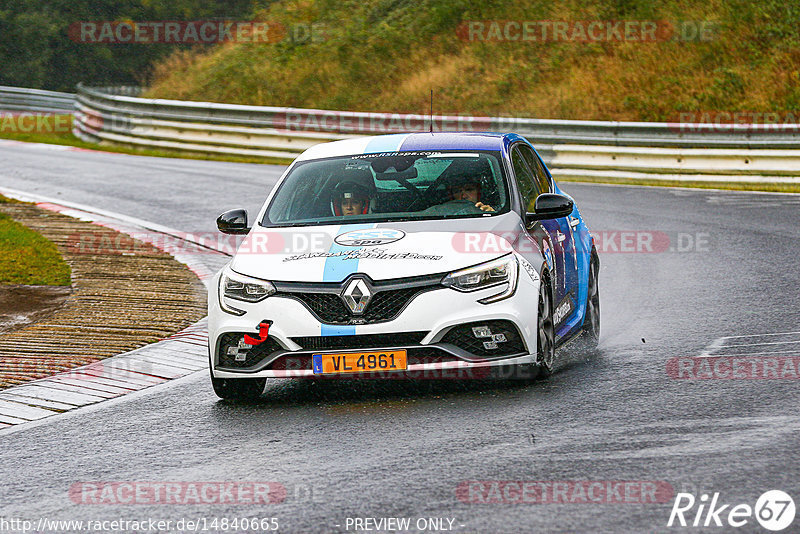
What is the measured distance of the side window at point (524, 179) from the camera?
343 inches

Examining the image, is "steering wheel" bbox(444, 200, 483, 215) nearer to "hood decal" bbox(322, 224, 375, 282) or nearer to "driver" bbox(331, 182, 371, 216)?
"driver" bbox(331, 182, 371, 216)

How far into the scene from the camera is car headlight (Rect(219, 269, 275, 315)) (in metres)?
7.59

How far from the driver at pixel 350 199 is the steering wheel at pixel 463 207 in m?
0.57

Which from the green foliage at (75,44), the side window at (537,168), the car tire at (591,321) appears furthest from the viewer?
the green foliage at (75,44)

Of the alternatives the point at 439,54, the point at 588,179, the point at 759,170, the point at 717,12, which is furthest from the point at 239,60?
the point at 759,170

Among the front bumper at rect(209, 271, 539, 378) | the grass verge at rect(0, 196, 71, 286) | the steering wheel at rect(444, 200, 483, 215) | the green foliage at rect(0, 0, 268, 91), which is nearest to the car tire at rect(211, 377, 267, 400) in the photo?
the front bumper at rect(209, 271, 539, 378)

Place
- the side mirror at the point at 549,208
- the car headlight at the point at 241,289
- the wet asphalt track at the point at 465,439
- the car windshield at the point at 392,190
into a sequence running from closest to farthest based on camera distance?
the wet asphalt track at the point at 465,439, the car headlight at the point at 241,289, the side mirror at the point at 549,208, the car windshield at the point at 392,190

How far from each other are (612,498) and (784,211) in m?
12.3

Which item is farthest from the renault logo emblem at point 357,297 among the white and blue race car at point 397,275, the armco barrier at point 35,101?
the armco barrier at point 35,101

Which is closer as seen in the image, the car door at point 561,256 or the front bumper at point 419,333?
the front bumper at point 419,333

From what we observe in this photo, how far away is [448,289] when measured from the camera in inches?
289

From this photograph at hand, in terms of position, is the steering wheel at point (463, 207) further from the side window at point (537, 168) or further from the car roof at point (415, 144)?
the side window at point (537, 168)

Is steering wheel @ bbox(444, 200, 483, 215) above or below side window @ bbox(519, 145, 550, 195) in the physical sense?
below

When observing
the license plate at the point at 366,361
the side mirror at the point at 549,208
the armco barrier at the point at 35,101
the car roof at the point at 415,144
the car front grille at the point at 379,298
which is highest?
the armco barrier at the point at 35,101
